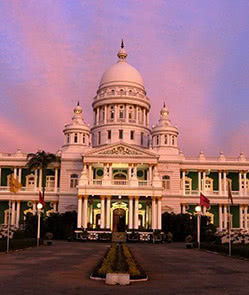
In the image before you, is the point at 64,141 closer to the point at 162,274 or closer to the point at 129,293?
the point at 162,274

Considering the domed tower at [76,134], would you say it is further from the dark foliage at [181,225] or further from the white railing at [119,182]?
the dark foliage at [181,225]

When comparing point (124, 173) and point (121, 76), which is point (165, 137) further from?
point (121, 76)

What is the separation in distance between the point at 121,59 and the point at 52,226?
39.0 m

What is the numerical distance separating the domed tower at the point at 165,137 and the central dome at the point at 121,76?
9908mm

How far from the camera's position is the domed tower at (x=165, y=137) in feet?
246

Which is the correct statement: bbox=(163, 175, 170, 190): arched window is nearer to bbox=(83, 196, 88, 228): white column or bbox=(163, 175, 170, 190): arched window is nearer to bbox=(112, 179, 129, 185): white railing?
bbox=(112, 179, 129, 185): white railing

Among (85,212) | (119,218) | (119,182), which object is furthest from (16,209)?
(119,182)

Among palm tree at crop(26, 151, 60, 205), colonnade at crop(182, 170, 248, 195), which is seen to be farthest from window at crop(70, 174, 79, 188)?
colonnade at crop(182, 170, 248, 195)

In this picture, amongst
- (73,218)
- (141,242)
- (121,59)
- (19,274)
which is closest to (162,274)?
(19,274)

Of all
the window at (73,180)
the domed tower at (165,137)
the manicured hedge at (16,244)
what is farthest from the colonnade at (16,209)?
the manicured hedge at (16,244)

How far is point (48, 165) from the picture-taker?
74.1 meters

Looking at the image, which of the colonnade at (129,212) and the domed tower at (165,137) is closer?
the colonnade at (129,212)

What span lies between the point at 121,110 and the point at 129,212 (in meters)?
23.6

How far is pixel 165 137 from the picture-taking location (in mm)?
76062
